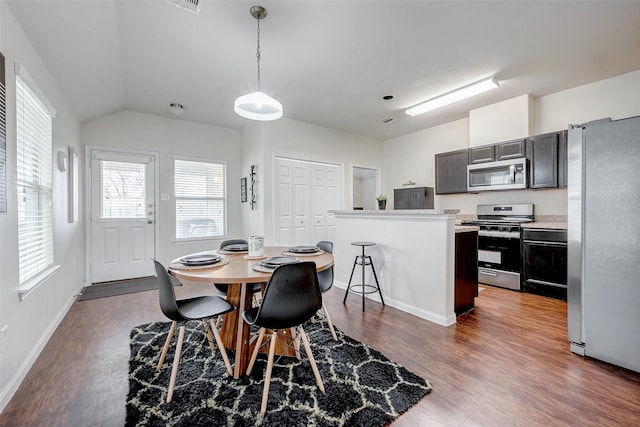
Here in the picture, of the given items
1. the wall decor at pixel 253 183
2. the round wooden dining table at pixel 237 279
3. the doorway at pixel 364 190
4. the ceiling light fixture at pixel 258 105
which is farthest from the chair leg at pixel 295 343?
the doorway at pixel 364 190

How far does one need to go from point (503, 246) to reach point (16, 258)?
493 cm

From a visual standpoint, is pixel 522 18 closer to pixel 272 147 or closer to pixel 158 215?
pixel 272 147

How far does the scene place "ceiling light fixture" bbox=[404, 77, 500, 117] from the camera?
3.56m

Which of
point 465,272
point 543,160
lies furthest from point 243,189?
point 543,160

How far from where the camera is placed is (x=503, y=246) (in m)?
3.92

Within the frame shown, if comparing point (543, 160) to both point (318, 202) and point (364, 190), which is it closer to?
point (318, 202)

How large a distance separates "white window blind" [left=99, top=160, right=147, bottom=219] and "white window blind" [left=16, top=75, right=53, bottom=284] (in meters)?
1.76

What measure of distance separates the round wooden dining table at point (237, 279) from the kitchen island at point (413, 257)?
1156 millimetres

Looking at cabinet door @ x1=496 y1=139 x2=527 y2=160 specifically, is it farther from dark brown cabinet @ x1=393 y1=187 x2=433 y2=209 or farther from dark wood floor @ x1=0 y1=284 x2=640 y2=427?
dark wood floor @ x1=0 y1=284 x2=640 y2=427

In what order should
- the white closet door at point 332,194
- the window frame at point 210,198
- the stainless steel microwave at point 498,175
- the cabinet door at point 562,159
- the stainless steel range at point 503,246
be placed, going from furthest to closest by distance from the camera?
the white closet door at point 332,194
the window frame at point 210,198
the stainless steel microwave at point 498,175
the stainless steel range at point 503,246
the cabinet door at point 562,159

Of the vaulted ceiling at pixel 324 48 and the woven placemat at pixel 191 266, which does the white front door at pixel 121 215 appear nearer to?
the vaulted ceiling at pixel 324 48

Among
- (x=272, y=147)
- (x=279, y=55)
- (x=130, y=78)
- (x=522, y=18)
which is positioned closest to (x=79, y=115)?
(x=130, y=78)

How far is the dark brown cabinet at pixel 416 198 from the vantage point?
5340 mm

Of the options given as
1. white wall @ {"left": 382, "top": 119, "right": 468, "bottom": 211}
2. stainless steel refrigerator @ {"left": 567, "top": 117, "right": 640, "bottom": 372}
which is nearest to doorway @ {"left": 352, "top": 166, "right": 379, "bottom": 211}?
white wall @ {"left": 382, "top": 119, "right": 468, "bottom": 211}
